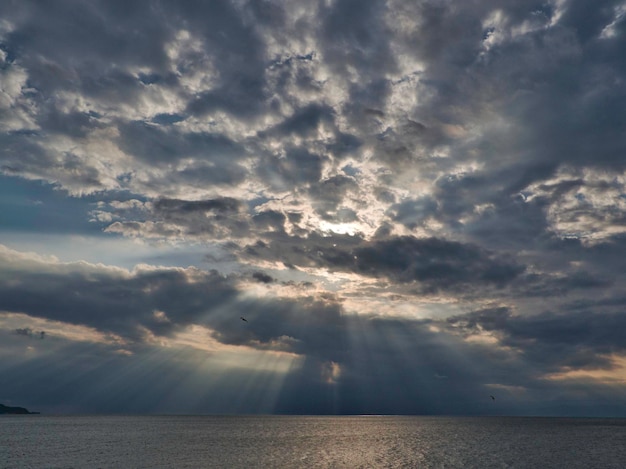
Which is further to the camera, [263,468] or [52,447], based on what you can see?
[52,447]

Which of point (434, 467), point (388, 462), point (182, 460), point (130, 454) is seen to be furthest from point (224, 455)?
point (434, 467)

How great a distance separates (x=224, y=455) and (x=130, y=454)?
77.7 feet

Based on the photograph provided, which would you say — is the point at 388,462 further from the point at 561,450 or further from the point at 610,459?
the point at 561,450

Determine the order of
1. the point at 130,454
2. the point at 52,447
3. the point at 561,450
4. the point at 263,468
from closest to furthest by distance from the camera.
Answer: the point at 263,468 → the point at 130,454 → the point at 52,447 → the point at 561,450

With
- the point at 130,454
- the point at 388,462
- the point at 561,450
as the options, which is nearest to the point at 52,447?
the point at 130,454

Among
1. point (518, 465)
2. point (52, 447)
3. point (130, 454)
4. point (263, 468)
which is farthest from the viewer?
point (52, 447)

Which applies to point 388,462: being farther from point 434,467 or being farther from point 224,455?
point 224,455

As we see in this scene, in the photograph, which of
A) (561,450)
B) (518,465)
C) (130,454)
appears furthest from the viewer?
(561,450)

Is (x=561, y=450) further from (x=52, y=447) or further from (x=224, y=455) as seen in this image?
(x=52, y=447)

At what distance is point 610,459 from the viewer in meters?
126

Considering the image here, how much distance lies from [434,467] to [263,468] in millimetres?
36513

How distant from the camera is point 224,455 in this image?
12325 centimetres

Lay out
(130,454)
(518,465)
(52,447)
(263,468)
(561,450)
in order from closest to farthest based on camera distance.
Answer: (263,468) < (518,465) < (130,454) < (52,447) < (561,450)

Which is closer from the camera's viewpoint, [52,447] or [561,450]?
[52,447]
